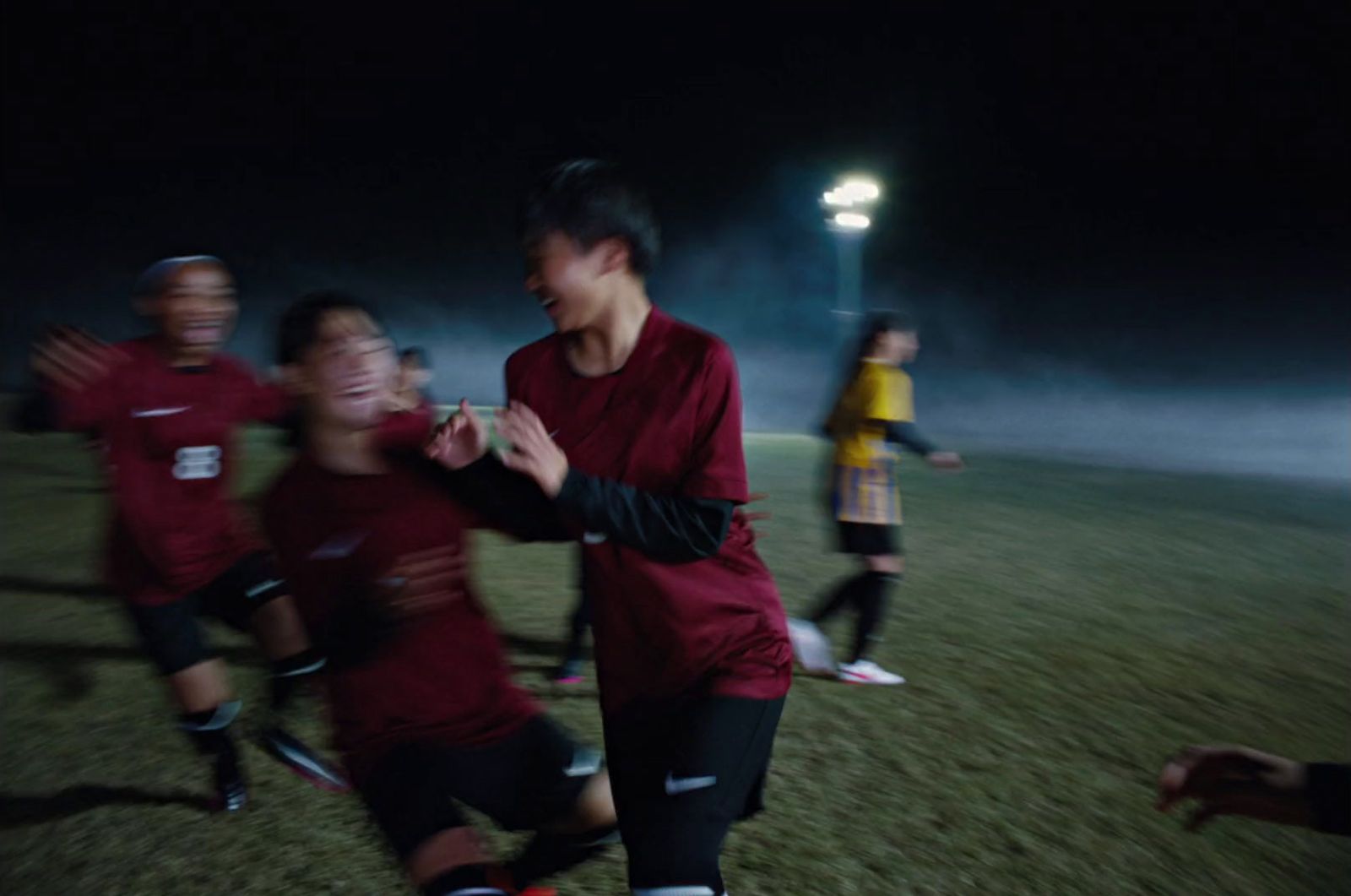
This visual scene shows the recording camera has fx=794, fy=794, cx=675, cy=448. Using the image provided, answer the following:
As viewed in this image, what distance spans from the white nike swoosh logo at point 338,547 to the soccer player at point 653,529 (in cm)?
53

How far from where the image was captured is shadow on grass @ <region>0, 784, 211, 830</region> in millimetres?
2996

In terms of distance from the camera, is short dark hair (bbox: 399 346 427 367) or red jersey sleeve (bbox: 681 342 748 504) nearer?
red jersey sleeve (bbox: 681 342 748 504)

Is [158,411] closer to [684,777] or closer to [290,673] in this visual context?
[290,673]

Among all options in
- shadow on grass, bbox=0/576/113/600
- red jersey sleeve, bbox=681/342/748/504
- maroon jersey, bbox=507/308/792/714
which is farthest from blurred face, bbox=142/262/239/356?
shadow on grass, bbox=0/576/113/600

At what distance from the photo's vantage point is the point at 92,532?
8.41 meters

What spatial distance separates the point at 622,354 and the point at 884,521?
302cm

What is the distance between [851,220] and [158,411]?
50.9ft

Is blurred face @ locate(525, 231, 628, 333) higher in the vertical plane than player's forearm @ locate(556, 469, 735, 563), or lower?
higher

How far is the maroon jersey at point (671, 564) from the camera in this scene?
1759 mm

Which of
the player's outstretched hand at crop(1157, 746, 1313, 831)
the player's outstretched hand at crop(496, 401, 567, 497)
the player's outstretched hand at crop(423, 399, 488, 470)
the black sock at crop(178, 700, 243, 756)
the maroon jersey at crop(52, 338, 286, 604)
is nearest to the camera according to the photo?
the player's outstretched hand at crop(1157, 746, 1313, 831)

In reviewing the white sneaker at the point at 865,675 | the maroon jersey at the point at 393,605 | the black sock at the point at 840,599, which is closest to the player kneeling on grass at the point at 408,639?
the maroon jersey at the point at 393,605

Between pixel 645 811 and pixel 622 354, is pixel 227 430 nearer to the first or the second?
pixel 622 354

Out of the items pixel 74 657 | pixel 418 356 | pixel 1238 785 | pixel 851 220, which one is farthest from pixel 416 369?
pixel 851 220

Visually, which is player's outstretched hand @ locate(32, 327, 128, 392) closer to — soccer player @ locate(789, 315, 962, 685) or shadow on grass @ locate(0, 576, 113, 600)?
soccer player @ locate(789, 315, 962, 685)
